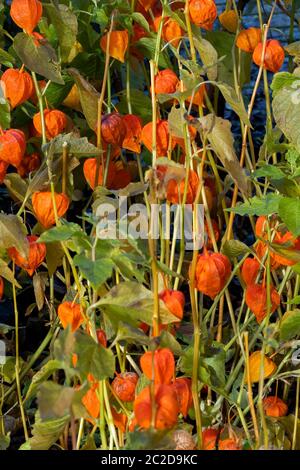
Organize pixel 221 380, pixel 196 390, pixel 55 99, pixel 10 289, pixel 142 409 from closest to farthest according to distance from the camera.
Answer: pixel 142 409 → pixel 196 390 → pixel 221 380 → pixel 55 99 → pixel 10 289

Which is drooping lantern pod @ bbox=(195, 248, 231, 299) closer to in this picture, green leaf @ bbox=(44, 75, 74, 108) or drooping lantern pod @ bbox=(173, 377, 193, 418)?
drooping lantern pod @ bbox=(173, 377, 193, 418)

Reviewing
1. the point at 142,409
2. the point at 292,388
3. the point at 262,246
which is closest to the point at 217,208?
the point at 262,246

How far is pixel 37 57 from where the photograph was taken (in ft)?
3.41

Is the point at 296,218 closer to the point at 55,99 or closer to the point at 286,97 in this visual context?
the point at 286,97

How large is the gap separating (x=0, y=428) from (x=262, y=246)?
35cm

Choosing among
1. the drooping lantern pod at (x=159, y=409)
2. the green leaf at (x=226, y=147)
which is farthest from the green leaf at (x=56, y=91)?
the drooping lantern pod at (x=159, y=409)

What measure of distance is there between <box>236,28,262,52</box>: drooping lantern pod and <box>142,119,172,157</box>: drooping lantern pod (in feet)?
0.59

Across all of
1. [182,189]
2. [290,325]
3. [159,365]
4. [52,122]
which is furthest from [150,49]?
[159,365]

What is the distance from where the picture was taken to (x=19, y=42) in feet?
3.38

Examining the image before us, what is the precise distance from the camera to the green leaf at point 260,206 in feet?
3.09

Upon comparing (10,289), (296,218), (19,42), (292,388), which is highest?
(19,42)

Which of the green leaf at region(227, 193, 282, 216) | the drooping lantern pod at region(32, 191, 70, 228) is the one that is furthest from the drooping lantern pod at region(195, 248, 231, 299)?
the drooping lantern pod at region(32, 191, 70, 228)

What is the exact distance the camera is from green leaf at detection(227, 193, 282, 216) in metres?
0.94

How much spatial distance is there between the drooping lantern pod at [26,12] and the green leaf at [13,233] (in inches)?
8.5
